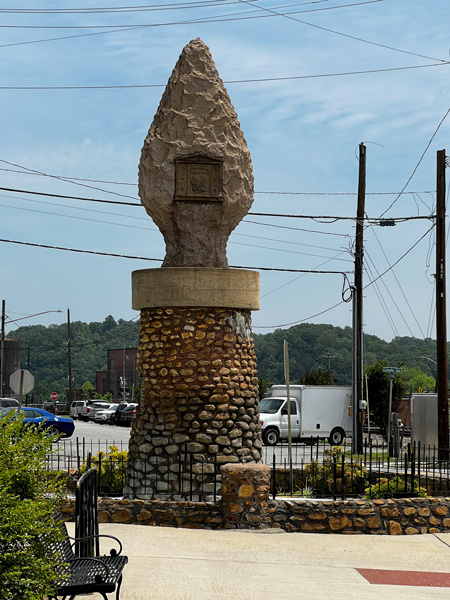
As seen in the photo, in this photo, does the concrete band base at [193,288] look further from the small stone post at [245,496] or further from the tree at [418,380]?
the tree at [418,380]

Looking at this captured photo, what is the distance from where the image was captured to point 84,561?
7.13 m

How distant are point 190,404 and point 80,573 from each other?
746 cm

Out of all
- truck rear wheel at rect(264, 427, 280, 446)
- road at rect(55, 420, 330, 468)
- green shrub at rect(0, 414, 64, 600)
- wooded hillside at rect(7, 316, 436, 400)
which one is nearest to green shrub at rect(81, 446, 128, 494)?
road at rect(55, 420, 330, 468)

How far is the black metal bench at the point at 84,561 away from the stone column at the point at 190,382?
5919 millimetres

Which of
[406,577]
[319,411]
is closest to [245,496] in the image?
[406,577]

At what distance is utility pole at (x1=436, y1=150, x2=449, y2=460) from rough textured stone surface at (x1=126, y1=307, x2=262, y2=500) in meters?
13.0

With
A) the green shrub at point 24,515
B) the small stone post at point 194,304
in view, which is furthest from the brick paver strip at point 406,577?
the green shrub at point 24,515

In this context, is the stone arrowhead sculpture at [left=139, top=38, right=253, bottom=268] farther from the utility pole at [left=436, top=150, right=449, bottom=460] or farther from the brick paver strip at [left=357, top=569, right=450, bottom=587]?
the utility pole at [left=436, top=150, right=449, bottom=460]

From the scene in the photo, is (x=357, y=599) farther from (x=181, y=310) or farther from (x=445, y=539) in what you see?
(x=181, y=310)

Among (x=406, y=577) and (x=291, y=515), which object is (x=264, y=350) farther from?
(x=406, y=577)

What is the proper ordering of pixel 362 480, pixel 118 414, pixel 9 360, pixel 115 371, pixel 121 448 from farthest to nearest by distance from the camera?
pixel 115 371, pixel 9 360, pixel 118 414, pixel 121 448, pixel 362 480

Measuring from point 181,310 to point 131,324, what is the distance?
145 meters

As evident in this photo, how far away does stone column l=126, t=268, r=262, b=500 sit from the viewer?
14.0 m

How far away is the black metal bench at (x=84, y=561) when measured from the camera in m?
6.45
